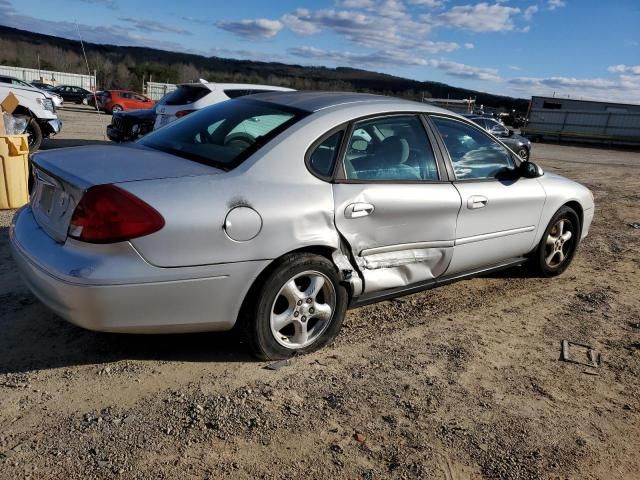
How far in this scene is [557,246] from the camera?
5.23m

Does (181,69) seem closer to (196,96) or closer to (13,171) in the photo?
(196,96)

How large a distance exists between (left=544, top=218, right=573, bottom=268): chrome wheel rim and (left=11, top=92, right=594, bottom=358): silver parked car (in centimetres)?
85

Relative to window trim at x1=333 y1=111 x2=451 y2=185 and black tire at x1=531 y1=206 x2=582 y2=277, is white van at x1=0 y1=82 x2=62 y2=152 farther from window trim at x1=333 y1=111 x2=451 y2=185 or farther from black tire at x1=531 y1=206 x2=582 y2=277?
black tire at x1=531 y1=206 x2=582 y2=277

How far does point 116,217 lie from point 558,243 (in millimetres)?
4134

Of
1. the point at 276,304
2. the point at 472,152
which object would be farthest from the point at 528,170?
the point at 276,304

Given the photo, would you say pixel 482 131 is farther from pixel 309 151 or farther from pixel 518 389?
pixel 518 389

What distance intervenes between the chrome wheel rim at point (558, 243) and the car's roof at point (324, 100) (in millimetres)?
1823

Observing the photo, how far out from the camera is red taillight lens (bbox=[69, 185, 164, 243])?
2656mm

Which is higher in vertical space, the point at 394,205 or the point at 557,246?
the point at 394,205

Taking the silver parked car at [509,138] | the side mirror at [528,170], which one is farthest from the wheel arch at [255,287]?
the silver parked car at [509,138]

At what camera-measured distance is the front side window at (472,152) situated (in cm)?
411

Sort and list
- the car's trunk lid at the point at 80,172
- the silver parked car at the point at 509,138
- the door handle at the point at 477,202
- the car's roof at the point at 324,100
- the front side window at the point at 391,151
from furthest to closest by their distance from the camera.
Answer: the silver parked car at the point at 509,138 < the door handle at the point at 477,202 < the car's roof at the point at 324,100 < the front side window at the point at 391,151 < the car's trunk lid at the point at 80,172

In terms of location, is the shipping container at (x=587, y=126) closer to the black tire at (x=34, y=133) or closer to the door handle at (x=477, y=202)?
the black tire at (x=34, y=133)

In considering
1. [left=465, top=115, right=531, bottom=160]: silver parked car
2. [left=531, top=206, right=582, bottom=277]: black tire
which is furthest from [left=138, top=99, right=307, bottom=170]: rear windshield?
[left=465, top=115, right=531, bottom=160]: silver parked car
